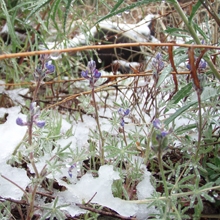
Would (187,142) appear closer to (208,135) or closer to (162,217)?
(208,135)

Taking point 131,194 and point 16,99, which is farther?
point 16,99

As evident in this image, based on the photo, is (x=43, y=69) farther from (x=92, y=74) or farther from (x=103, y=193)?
(x=103, y=193)

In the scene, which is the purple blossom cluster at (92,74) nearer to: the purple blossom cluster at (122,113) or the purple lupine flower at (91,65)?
the purple lupine flower at (91,65)

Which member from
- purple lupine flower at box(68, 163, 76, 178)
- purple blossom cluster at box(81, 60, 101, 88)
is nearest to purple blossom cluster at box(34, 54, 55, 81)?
purple blossom cluster at box(81, 60, 101, 88)

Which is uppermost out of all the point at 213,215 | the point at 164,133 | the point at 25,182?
the point at 164,133

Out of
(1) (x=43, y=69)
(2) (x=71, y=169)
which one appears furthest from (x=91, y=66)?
(2) (x=71, y=169)

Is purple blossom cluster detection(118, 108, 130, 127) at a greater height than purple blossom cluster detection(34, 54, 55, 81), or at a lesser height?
lesser

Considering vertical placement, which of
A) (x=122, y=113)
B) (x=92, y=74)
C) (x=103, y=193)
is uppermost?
(x=92, y=74)

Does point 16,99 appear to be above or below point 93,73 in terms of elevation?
below

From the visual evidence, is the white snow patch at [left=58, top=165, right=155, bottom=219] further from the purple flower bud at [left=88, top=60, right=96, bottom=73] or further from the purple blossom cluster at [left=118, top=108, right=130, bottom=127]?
the purple flower bud at [left=88, top=60, right=96, bottom=73]

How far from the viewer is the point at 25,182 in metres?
0.79

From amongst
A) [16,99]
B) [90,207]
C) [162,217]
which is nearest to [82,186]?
[90,207]

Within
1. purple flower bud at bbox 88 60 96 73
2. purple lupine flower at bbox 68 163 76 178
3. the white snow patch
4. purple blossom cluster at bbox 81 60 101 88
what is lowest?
the white snow patch

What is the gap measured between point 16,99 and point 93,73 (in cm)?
96
